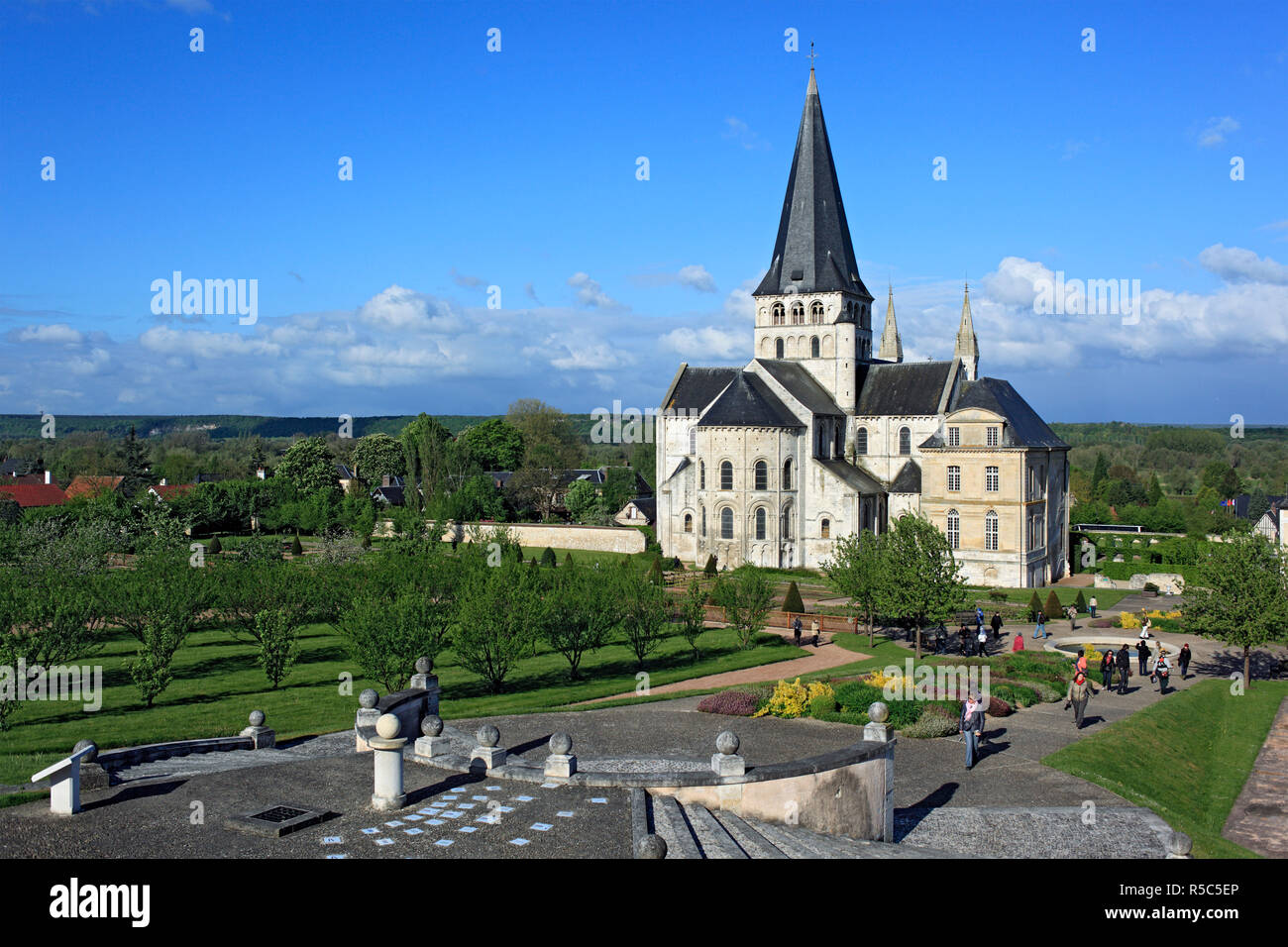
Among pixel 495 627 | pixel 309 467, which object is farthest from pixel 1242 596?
pixel 309 467

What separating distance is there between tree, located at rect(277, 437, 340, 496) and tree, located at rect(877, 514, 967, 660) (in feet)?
239

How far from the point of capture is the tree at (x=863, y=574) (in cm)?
3912

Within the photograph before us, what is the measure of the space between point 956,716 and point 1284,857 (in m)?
8.78

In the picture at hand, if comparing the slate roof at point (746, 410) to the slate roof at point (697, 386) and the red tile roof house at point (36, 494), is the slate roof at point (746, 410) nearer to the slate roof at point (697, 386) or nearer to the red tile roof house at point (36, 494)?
the slate roof at point (697, 386)

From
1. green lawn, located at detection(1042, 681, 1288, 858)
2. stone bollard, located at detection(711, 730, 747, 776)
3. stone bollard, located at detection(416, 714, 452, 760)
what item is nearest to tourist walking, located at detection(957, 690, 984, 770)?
green lawn, located at detection(1042, 681, 1288, 858)

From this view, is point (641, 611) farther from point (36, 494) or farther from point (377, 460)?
point (377, 460)

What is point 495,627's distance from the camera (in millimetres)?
32062

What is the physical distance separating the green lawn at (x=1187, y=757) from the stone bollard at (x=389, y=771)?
13904 millimetres

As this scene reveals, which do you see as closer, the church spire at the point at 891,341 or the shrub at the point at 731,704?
the shrub at the point at 731,704

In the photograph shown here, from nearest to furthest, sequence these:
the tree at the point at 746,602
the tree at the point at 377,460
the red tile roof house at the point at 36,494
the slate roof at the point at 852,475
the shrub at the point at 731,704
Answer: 1. the shrub at the point at 731,704
2. the tree at the point at 746,602
3. the slate roof at the point at 852,475
4. the red tile roof house at the point at 36,494
5. the tree at the point at 377,460

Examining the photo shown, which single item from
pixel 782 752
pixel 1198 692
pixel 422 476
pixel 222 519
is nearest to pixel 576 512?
pixel 422 476

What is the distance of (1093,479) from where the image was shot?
391 ft

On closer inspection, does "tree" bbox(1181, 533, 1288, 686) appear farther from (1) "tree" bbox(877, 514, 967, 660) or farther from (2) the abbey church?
(2) the abbey church

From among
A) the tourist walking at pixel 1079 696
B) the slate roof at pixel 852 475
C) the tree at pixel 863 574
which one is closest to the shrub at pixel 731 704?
the tourist walking at pixel 1079 696
